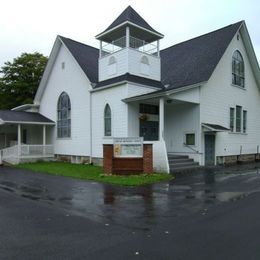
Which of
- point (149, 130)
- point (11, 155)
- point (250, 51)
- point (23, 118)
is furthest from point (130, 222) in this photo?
point (250, 51)

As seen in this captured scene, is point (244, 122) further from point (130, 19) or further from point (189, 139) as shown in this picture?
point (130, 19)

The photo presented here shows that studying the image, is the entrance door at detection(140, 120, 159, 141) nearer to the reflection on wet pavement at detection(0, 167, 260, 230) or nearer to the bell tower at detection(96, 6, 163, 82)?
the bell tower at detection(96, 6, 163, 82)

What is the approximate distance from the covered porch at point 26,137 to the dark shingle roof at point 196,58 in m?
10.0

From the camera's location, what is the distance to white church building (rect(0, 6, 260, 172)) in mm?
19625

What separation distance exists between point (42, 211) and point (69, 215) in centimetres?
88

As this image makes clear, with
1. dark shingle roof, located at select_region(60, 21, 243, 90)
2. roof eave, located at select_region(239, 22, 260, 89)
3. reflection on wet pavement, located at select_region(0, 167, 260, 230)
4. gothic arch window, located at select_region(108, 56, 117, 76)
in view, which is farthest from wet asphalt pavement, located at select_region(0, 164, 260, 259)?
roof eave, located at select_region(239, 22, 260, 89)

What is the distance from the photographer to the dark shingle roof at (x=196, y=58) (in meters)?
21.5

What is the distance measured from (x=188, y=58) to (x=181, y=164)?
30.9 ft

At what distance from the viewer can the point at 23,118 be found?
25016 mm

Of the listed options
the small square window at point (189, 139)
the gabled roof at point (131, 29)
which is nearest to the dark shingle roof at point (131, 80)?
the gabled roof at point (131, 29)

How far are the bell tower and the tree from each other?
22702 millimetres

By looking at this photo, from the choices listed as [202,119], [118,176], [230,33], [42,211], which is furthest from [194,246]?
[230,33]

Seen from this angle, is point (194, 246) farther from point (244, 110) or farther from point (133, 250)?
point (244, 110)

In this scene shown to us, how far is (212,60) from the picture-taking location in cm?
2197
